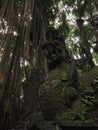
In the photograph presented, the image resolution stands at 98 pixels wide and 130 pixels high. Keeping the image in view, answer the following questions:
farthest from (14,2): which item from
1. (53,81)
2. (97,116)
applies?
(97,116)

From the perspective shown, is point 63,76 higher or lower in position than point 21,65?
lower

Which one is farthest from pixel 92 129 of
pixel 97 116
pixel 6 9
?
pixel 6 9

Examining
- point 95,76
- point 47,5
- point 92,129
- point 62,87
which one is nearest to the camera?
point 92,129

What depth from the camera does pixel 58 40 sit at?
4.11 meters

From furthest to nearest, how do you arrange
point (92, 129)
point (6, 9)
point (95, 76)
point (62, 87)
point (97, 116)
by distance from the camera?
1. point (6, 9)
2. point (95, 76)
3. point (62, 87)
4. point (97, 116)
5. point (92, 129)

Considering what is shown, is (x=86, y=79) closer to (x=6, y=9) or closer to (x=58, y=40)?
(x=58, y=40)

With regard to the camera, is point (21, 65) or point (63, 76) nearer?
point (63, 76)

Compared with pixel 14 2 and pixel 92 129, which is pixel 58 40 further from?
pixel 92 129

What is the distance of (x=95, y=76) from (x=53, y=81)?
0.87 meters

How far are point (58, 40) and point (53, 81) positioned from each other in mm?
863

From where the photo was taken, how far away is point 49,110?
10.2 feet

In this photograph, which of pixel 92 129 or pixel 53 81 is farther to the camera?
pixel 53 81

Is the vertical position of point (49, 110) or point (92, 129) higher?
point (49, 110)

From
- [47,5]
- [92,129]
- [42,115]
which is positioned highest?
[47,5]
